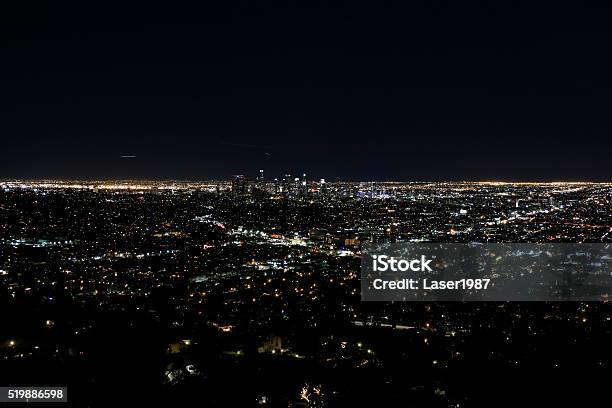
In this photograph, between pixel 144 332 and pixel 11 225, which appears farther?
pixel 11 225

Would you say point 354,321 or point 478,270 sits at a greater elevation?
point 478,270

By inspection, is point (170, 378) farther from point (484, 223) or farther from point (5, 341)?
point (484, 223)

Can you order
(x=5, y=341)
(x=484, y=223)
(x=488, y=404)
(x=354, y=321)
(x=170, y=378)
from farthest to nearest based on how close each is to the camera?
(x=484, y=223) < (x=354, y=321) < (x=5, y=341) < (x=170, y=378) < (x=488, y=404)

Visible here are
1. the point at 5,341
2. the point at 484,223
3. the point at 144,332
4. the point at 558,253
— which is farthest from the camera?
the point at 484,223

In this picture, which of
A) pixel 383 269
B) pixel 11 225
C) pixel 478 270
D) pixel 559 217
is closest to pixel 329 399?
pixel 383 269

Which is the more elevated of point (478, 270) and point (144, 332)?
point (478, 270)

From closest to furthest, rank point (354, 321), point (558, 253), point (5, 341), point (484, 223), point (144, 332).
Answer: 1. point (5, 341)
2. point (144, 332)
3. point (354, 321)
4. point (558, 253)
5. point (484, 223)

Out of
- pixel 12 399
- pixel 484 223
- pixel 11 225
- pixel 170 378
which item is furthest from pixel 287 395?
pixel 484 223

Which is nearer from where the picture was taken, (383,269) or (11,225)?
(383,269)

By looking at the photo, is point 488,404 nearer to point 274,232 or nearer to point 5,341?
point 5,341
